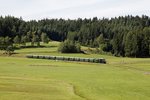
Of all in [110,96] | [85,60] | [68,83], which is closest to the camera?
[110,96]

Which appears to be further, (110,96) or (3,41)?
(3,41)

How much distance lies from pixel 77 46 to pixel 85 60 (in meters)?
59.0

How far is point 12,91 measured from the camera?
154 feet

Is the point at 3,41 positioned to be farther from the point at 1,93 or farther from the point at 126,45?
the point at 1,93

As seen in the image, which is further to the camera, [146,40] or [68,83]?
[146,40]

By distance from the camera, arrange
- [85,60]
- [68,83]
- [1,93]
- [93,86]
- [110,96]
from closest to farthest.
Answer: [1,93]
[110,96]
[93,86]
[68,83]
[85,60]

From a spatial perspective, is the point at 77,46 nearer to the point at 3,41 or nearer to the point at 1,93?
the point at 3,41

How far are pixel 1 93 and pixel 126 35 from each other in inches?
6199

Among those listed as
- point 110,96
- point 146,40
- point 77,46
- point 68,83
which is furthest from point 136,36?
point 110,96

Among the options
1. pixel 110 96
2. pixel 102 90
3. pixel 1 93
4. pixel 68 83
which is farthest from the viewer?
pixel 68 83

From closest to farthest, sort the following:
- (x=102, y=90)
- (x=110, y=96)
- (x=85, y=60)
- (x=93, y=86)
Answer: (x=110, y=96)
(x=102, y=90)
(x=93, y=86)
(x=85, y=60)

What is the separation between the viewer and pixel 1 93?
44406mm

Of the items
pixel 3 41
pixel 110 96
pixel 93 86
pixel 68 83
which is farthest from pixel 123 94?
pixel 3 41

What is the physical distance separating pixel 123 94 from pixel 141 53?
457 feet
